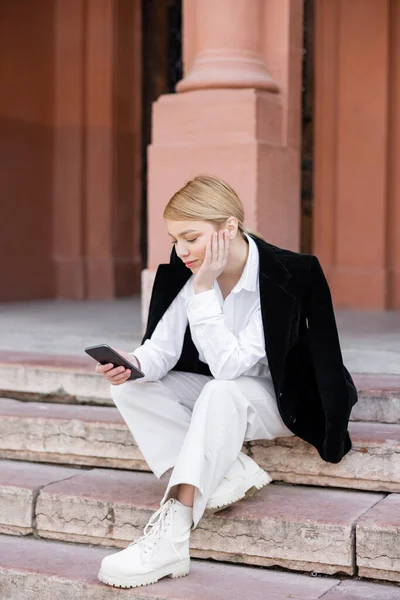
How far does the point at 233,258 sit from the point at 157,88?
6651 millimetres

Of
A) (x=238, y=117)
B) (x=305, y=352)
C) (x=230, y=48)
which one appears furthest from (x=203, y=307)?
(x=230, y=48)

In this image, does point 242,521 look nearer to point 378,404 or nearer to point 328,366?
point 328,366

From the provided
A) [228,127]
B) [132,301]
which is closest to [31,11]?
[132,301]

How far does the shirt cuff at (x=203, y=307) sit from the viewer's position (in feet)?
10.5

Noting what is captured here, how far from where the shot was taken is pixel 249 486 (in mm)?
3312

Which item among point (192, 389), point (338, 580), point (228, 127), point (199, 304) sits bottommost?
point (338, 580)

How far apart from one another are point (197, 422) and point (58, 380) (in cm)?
158

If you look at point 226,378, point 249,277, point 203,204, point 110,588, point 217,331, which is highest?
point 203,204

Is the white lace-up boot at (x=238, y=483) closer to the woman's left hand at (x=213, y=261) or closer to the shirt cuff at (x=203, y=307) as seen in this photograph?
the shirt cuff at (x=203, y=307)

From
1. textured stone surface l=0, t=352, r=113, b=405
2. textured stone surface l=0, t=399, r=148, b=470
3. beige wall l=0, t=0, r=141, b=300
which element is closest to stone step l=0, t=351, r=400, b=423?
textured stone surface l=0, t=352, r=113, b=405

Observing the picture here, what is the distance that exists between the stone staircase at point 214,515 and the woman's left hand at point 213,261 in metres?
0.77

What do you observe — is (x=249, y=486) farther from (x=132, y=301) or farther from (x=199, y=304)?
(x=132, y=301)

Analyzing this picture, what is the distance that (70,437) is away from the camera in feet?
13.3

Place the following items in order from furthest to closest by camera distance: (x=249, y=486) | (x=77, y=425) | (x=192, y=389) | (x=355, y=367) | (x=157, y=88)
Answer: (x=157, y=88)
(x=355, y=367)
(x=77, y=425)
(x=192, y=389)
(x=249, y=486)
